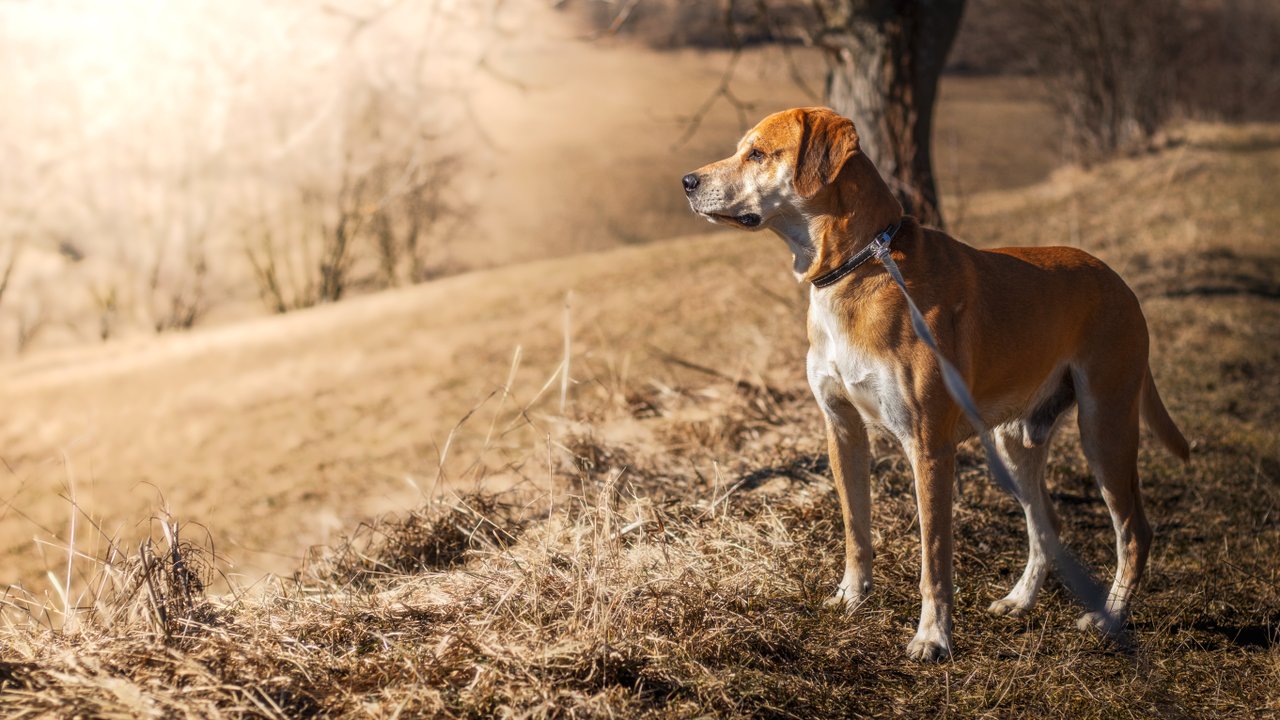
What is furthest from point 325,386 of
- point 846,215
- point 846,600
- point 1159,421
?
point 1159,421

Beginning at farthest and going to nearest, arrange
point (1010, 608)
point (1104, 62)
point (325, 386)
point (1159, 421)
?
point (1104, 62)
point (325, 386)
point (1159, 421)
point (1010, 608)

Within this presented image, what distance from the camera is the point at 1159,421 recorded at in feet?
12.9

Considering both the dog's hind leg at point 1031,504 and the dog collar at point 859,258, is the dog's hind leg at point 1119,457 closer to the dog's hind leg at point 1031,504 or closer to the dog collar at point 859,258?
the dog's hind leg at point 1031,504

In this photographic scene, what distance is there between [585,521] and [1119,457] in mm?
1946

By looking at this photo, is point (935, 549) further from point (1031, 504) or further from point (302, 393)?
point (302, 393)

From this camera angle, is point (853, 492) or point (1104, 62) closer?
point (853, 492)

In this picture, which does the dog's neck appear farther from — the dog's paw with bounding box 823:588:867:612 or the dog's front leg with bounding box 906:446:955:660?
the dog's paw with bounding box 823:588:867:612

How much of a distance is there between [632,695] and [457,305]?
7.71m

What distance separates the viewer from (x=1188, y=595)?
3.98 m

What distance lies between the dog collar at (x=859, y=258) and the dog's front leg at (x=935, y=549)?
1.94ft

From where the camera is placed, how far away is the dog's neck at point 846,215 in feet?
11.1

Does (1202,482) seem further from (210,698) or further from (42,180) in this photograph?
(42,180)

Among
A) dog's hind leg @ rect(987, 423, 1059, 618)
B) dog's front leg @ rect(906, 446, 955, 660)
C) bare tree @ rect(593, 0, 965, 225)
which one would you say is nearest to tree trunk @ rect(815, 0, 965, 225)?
bare tree @ rect(593, 0, 965, 225)

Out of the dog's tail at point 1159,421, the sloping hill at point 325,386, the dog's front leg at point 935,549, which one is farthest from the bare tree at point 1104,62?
the dog's front leg at point 935,549
